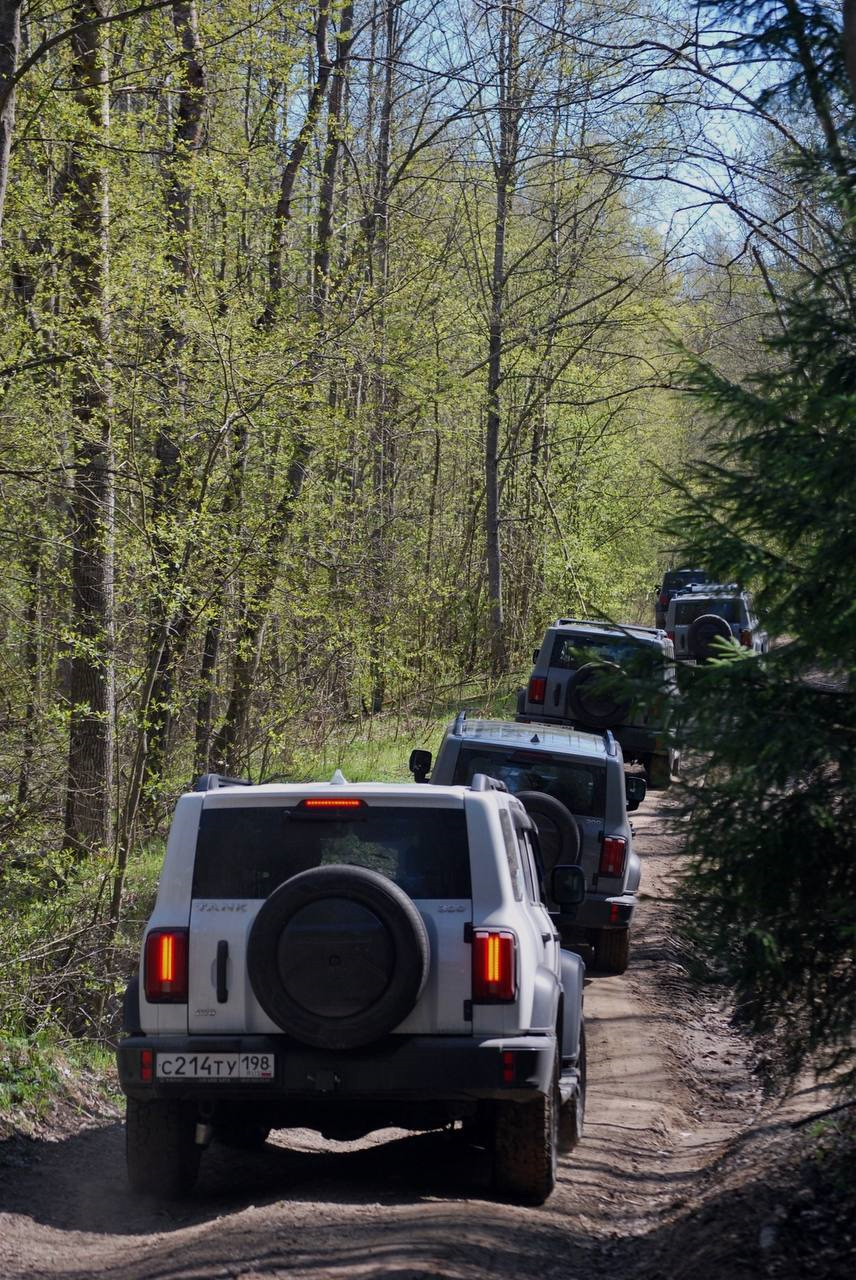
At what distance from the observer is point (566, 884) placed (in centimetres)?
761

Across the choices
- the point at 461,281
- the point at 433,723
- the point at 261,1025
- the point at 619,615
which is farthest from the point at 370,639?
the point at 619,615

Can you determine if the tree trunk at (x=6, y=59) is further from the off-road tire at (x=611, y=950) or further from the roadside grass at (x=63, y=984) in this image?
the off-road tire at (x=611, y=950)

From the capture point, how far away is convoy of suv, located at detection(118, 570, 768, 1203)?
559 centimetres

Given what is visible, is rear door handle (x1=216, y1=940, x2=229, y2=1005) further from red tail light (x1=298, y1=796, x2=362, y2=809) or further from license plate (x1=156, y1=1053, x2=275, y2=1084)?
red tail light (x1=298, y1=796, x2=362, y2=809)

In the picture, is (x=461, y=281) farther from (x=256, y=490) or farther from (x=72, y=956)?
(x=72, y=956)

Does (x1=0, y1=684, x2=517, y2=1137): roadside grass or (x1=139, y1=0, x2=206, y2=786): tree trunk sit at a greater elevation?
(x1=139, y1=0, x2=206, y2=786): tree trunk

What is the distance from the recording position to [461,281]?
30.5 meters

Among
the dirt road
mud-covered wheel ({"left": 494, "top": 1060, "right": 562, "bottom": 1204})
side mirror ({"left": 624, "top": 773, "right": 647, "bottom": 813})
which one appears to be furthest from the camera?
side mirror ({"left": 624, "top": 773, "right": 647, "bottom": 813})

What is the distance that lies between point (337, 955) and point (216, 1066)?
733 millimetres

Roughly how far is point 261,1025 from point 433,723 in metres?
18.3

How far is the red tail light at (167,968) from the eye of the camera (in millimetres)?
5859

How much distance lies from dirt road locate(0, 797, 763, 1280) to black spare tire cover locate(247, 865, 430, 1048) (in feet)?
2.43

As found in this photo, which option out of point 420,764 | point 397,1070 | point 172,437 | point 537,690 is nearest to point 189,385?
point 172,437

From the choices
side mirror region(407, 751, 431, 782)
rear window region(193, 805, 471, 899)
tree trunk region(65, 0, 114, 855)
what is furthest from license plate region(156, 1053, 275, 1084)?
tree trunk region(65, 0, 114, 855)
